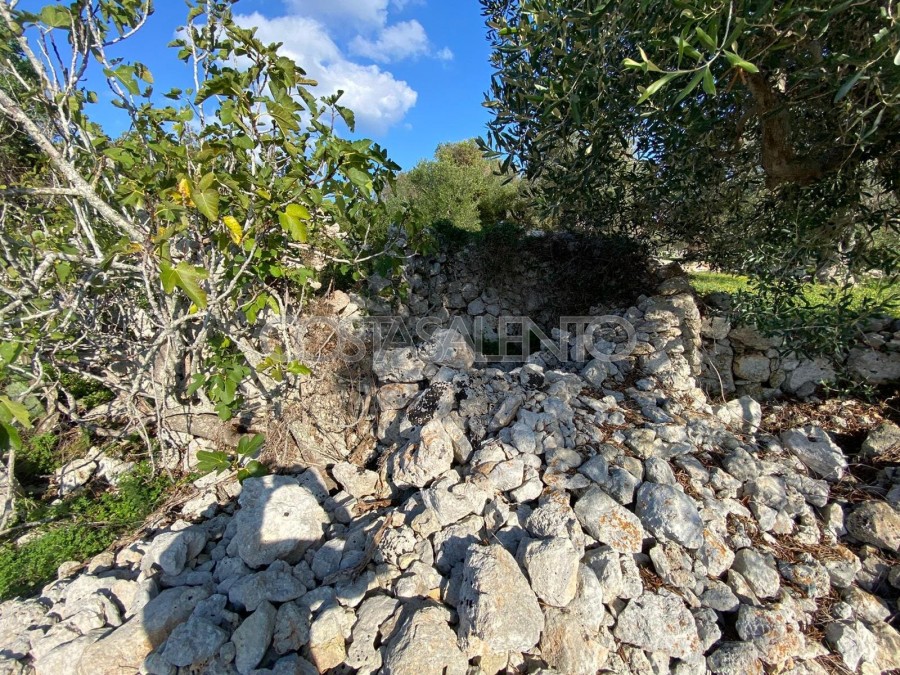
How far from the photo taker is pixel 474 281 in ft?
18.4

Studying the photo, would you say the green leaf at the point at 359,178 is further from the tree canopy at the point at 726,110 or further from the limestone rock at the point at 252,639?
the limestone rock at the point at 252,639

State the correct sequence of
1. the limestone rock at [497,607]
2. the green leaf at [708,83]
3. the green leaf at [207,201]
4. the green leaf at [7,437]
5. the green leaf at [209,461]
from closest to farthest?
1. the green leaf at [7,437]
2. the green leaf at [708,83]
3. the limestone rock at [497,607]
4. the green leaf at [207,201]
5. the green leaf at [209,461]

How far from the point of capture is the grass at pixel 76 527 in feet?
8.07

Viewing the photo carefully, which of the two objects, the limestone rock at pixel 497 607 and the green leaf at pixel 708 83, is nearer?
the green leaf at pixel 708 83

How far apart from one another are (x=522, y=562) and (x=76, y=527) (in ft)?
10.3

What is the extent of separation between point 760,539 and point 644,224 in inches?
144

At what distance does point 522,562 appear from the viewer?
1.89 meters

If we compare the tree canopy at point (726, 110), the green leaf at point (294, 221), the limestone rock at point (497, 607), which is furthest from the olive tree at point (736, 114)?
the limestone rock at point (497, 607)

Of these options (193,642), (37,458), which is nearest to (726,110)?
(193,642)

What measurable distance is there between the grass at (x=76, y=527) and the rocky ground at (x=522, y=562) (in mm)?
232

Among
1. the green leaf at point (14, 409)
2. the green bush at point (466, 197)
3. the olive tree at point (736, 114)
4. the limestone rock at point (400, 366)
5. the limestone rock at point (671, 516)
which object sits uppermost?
the green bush at point (466, 197)

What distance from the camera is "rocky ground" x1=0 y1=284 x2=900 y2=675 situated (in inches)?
67.3

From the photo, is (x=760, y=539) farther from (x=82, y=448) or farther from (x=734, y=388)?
(x=82, y=448)

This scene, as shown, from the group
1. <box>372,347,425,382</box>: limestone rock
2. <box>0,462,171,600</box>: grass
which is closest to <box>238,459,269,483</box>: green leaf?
<box>0,462,171,600</box>: grass
